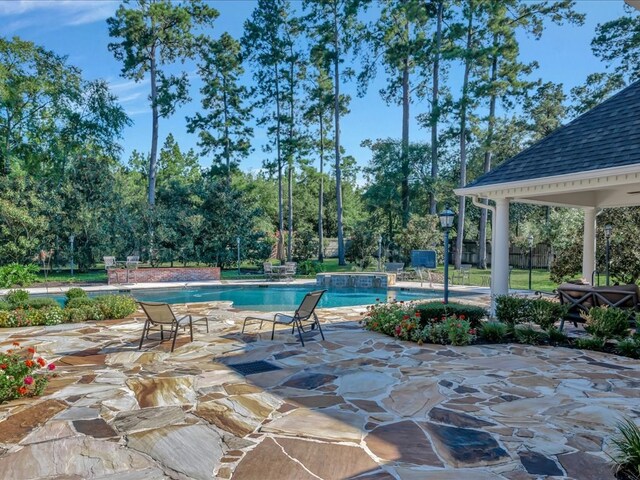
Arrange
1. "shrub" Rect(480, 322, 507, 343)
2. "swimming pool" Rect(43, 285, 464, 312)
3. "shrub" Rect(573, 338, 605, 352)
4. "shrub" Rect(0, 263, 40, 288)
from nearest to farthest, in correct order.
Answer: "shrub" Rect(573, 338, 605, 352), "shrub" Rect(480, 322, 507, 343), "swimming pool" Rect(43, 285, 464, 312), "shrub" Rect(0, 263, 40, 288)

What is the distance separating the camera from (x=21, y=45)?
21656mm

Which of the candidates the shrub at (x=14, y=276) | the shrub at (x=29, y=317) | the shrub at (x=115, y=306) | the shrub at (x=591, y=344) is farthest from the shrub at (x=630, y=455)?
the shrub at (x=14, y=276)

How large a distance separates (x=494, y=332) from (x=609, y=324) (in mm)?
1582

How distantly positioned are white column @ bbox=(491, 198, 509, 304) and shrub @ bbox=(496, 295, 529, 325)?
104 centimetres

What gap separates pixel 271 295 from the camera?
605 inches

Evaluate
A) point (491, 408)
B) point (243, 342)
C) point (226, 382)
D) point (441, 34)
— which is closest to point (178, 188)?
point (441, 34)

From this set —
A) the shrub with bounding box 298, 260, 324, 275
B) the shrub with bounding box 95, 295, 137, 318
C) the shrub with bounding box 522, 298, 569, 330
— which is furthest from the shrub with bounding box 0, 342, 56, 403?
the shrub with bounding box 298, 260, 324, 275

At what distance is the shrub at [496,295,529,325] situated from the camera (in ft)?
24.6

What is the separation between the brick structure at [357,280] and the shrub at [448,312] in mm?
9118

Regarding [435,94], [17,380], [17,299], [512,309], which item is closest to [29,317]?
[17,299]

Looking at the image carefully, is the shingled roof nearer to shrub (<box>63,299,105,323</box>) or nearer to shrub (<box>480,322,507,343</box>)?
shrub (<box>480,322,507,343</box>)

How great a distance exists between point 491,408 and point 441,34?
882 inches

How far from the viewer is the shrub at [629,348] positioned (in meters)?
5.81

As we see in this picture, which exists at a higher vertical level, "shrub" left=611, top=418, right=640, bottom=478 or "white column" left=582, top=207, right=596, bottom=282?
"white column" left=582, top=207, right=596, bottom=282
